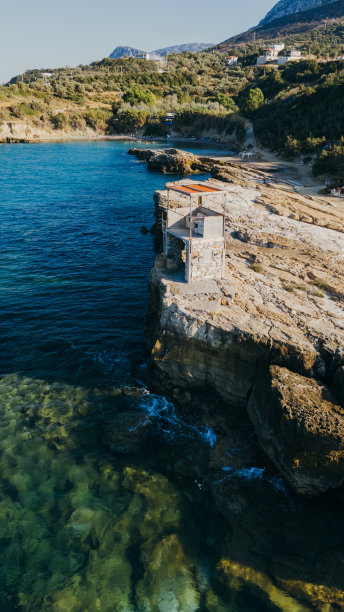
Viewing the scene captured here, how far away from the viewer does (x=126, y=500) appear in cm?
1090

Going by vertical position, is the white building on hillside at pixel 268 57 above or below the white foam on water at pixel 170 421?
above

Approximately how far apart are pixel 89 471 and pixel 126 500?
5.38 ft

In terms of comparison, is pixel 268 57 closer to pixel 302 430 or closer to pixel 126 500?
pixel 302 430

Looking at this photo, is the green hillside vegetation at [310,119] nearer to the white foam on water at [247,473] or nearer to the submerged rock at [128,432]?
the white foam on water at [247,473]

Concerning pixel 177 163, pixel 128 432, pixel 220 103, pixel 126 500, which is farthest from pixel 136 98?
pixel 126 500

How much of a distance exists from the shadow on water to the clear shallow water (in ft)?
0.11

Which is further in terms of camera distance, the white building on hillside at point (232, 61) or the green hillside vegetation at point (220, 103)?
the white building on hillside at point (232, 61)

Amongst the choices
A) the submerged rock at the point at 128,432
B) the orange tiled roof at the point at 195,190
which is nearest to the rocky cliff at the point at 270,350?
the submerged rock at the point at 128,432

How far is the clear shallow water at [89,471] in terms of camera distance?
9023 millimetres

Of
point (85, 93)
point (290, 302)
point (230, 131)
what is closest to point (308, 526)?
point (290, 302)

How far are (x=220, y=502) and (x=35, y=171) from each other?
63265mm

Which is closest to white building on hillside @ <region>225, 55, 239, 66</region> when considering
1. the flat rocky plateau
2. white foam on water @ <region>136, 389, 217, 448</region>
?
the flat rocky plateau

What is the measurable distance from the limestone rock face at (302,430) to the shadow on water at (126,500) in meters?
0.79

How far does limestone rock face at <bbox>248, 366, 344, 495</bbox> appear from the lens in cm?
1011
